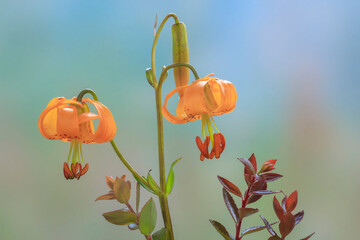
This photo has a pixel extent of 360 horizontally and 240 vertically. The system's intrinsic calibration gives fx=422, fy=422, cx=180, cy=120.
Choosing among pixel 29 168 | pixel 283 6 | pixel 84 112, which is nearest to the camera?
pixel 84 112

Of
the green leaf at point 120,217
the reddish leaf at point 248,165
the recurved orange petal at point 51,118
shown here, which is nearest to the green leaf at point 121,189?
the green leaf at point 120,217

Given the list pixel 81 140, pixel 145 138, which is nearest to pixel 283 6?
pixel 145 138

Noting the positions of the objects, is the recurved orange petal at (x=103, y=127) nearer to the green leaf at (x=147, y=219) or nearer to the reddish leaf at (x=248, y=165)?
the green leaf at (x=147, y=219)

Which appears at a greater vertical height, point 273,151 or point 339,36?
point 339,36

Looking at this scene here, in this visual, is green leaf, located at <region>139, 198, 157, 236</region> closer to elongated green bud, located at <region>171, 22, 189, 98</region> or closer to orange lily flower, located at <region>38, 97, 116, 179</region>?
orange lily flower, located at <region>38, 97, 116, 179</region>

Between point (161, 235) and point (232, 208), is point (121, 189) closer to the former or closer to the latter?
point (161, 235)

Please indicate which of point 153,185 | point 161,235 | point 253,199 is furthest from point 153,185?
point 253,199

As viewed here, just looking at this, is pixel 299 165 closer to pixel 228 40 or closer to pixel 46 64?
pixel 228 40
